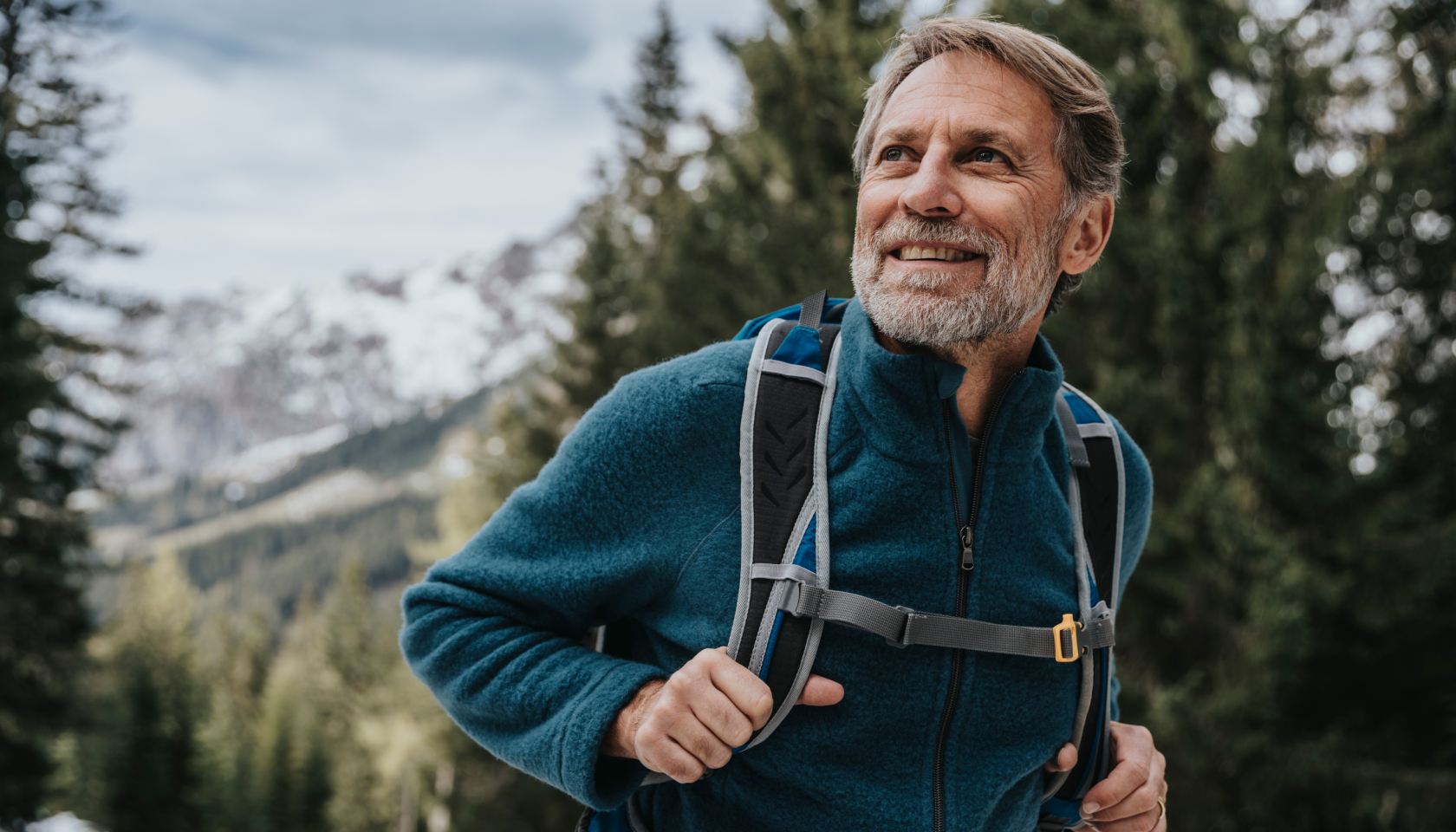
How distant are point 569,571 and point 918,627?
586mm

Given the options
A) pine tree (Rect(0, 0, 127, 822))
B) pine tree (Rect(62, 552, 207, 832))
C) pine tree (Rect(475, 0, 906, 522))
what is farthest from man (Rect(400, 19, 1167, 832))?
pine tree (Rect(62, 552, 207, 832))

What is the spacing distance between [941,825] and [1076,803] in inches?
17.1

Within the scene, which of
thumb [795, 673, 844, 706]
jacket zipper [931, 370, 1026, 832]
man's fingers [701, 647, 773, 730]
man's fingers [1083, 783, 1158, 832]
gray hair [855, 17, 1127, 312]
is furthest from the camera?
man's fingers [1083, 783, 1158, 832]

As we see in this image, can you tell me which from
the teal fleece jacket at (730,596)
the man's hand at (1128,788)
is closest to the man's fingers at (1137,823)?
the man's hand at (1128,788)

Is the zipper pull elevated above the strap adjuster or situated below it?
above

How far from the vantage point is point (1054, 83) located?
1.77 metres

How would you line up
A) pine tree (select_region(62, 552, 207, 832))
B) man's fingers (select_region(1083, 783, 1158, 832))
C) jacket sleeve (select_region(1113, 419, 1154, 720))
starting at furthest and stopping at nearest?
pine tree (select_region(62, 552, 207, 832))
jacket sleeve (select_region(1113, 419, 1154, 720))
man's fingers (select_region(1083, 783, 1158, 832))

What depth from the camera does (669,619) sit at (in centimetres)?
167

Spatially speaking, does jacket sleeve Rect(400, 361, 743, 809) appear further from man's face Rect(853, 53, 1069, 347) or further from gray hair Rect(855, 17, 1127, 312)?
gray hair Rect(855, 17, 1127, 312)

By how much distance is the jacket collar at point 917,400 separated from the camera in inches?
65.1

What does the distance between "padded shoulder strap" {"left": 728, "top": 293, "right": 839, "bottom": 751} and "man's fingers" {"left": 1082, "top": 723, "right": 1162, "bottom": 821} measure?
745 millimetres

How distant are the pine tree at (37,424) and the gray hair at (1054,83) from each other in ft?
50.1

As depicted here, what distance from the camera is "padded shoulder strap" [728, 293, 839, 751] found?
150 centimetres

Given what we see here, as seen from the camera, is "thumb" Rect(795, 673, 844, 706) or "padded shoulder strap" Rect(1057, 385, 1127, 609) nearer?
"thumb" Rect(795, 673, 844, 706)
